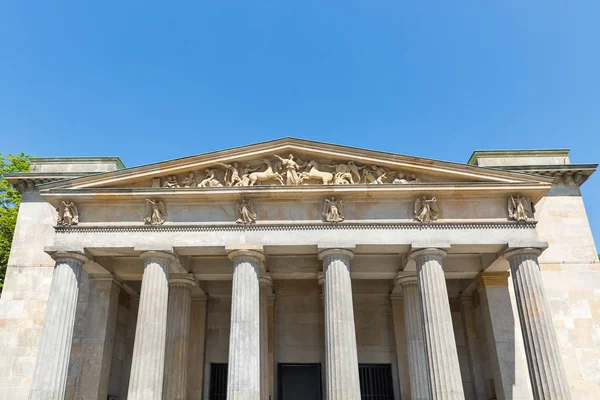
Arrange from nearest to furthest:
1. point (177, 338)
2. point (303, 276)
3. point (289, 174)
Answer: point (289, 174)
point (177, 338)
point (303, 276)

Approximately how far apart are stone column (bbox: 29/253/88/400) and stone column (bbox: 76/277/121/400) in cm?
312

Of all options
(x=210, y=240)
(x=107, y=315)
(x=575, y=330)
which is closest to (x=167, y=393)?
(x=107, y=315)

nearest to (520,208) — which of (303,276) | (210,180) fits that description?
(303,276)

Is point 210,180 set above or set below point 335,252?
above

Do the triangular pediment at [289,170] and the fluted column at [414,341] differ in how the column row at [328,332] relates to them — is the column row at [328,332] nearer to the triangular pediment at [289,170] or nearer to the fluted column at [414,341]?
the fluted column at [414,341]

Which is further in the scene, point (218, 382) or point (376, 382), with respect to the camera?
point (218, 382)

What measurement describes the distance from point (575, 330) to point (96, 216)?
79.3 ft

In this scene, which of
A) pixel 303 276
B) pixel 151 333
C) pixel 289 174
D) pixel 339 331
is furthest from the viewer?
pixel 303 276

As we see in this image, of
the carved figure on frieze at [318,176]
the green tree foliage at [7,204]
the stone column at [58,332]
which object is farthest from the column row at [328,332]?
the green tree foliage at [7,204]

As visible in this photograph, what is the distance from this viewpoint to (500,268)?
2422cm

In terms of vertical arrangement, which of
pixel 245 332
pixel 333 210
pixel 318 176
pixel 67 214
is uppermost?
pixel 318 176

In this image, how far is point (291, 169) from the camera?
22375mm

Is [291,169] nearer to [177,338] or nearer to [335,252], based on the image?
[335,252]

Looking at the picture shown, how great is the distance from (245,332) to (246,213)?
203 inches
